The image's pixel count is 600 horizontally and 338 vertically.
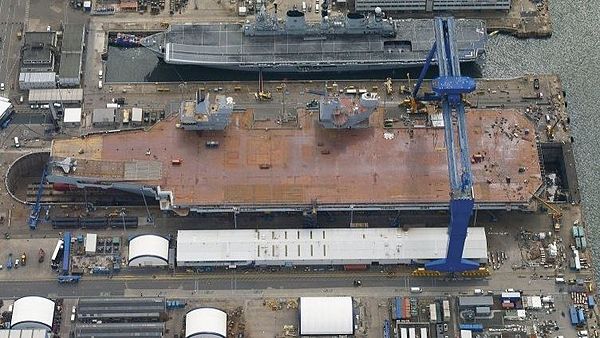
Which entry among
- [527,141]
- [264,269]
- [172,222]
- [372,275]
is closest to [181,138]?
[172,222]

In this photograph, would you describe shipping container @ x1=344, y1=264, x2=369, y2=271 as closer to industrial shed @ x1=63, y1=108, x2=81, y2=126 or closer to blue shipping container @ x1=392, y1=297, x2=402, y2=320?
blue shipping container @ x1=392, y1=297, x2=402, y2=320

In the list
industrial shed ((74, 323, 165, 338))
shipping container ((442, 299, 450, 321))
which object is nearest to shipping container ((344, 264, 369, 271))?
shipping container ((442, 299, 450, 321))

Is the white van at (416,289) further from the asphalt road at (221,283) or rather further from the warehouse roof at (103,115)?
the warehouse roof at (103,115)

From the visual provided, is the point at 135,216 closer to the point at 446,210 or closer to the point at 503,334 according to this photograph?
the point at 446,210

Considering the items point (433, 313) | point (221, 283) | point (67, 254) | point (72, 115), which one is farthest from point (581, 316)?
point (72, 115)

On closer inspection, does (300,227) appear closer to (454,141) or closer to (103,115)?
(454,141)

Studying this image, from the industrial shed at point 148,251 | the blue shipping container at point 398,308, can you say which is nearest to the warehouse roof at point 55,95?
the industrial shed at point 148,251
